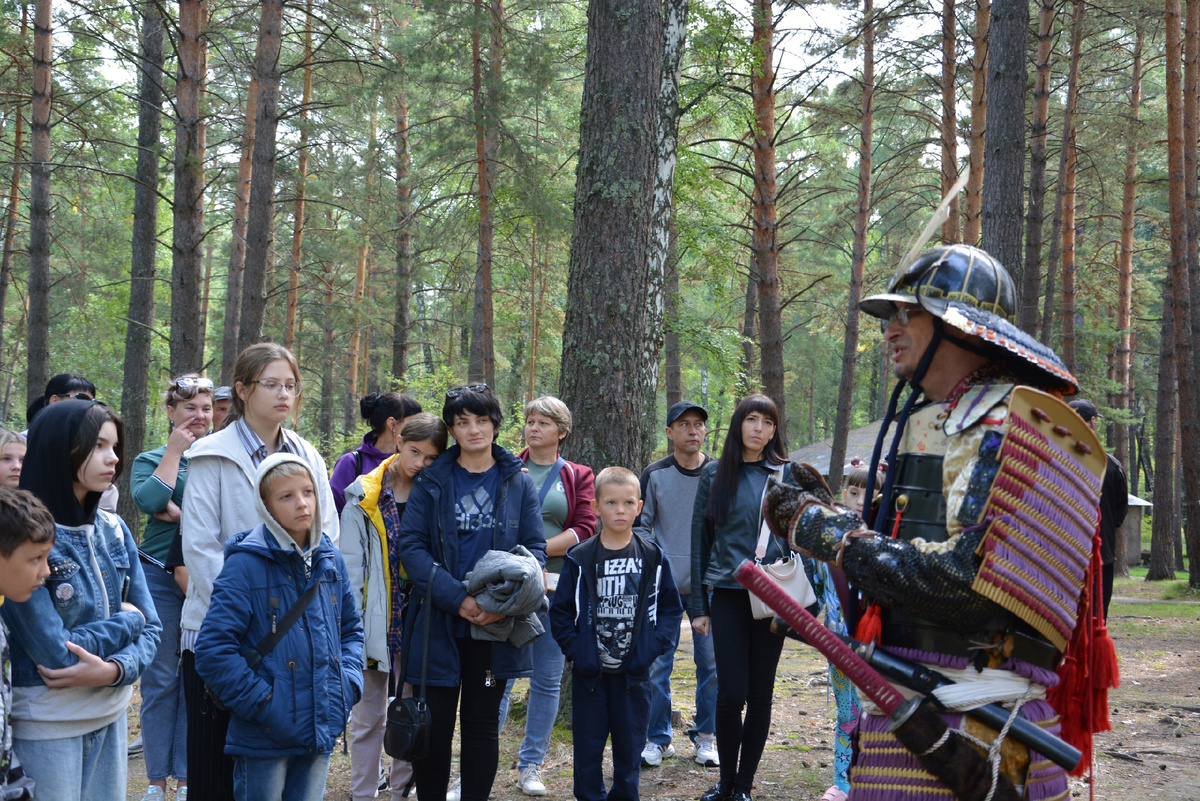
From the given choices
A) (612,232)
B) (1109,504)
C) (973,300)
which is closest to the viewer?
(973,300)

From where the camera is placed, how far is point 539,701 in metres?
5.27

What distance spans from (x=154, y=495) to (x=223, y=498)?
1.07 metres

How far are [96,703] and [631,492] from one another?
97.6 inches

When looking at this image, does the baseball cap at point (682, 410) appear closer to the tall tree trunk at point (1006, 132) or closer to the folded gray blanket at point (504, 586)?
the folded gray blanket at point (504, 586)

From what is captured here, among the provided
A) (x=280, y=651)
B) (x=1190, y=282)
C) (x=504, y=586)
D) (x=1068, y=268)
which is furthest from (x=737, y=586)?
(x=1068, y=268)

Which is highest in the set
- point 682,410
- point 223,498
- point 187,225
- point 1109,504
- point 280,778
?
point 187,225

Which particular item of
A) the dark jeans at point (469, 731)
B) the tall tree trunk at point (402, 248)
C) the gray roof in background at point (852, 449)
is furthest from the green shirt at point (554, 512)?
the gray roof in background at point (852, 449)

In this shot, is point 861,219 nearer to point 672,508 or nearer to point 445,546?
point 672,508

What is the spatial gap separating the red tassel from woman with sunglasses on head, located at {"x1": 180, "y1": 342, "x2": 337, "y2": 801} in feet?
7.20

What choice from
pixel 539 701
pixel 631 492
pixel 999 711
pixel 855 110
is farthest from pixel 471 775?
pixel 855 110

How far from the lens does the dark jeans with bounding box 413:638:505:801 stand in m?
4.32

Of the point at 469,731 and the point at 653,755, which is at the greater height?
the point at 469,731

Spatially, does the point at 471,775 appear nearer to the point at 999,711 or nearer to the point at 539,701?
the point at 539,701

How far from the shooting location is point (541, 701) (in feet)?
17.3
